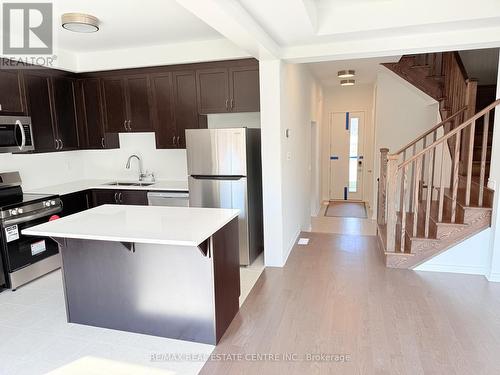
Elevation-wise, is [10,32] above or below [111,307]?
above

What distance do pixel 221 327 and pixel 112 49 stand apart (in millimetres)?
3624

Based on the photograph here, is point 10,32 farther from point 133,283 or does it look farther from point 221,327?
point 221,327

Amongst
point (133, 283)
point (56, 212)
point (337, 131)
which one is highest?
point (337, 131)

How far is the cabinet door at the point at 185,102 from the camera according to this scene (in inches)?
166

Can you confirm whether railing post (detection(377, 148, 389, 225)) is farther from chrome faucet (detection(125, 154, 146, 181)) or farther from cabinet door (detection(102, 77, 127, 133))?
cabinet door (detection(102, 77, 127, 133))

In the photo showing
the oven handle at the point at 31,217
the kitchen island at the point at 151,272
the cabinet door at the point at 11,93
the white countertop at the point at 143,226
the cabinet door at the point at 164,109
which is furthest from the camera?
the cabinet door at the point at 164,109

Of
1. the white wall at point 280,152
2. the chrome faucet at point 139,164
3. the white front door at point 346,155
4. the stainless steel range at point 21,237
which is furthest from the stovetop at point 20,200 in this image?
the white front door at point 346,155

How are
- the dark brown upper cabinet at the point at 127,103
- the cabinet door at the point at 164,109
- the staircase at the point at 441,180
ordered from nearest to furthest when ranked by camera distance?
the staircase at the point at 441,180
the cabinet door at the point at 164,109
the dark brown upper cabinet at the point at 127,103

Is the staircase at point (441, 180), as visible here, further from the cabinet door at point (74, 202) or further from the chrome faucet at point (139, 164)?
the cabinet door at point (74, 202)

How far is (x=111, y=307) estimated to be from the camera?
2744 millimetres

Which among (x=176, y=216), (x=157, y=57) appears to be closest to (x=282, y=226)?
(x=176, y=216)

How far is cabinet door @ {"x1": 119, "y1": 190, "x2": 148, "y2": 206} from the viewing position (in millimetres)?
4387

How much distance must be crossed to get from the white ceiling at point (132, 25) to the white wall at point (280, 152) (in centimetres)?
87

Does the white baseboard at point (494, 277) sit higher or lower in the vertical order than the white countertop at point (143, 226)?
lower
